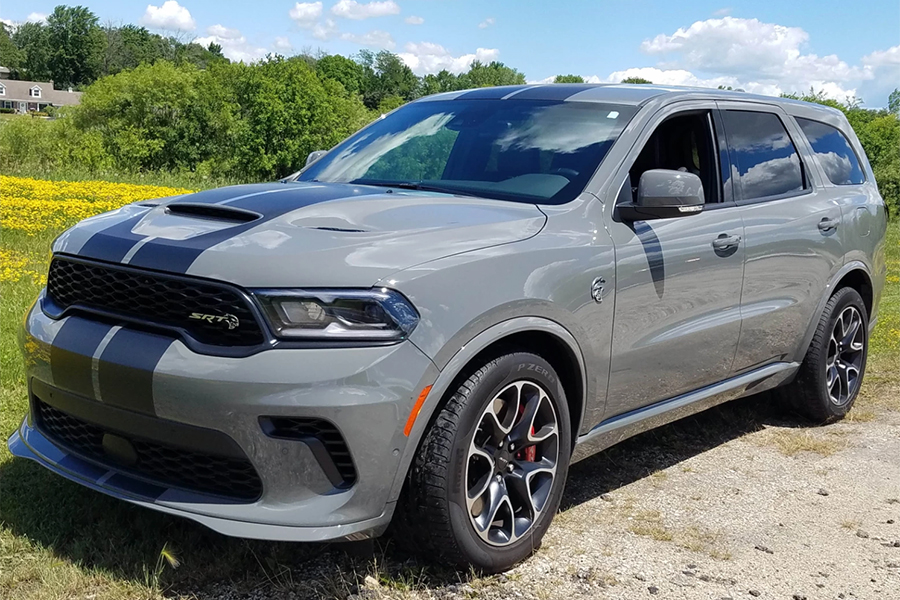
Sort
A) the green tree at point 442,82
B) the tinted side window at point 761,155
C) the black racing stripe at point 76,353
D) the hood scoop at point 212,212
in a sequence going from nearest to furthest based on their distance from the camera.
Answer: the black racing stripe at point 76,353
the hood scoop at point 212,212
the tinted side window at point 761,155
the green tree at point 442,82

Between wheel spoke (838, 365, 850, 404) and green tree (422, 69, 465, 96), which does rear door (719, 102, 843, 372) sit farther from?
green tree (422, 69, 465, 96)

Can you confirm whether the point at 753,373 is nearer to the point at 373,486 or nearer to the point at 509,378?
the point at 509,378

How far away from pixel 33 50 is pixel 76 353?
518ft

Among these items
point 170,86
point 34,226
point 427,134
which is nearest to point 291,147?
point 170,86

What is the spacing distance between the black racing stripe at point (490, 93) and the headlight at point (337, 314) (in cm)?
207

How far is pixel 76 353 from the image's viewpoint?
3098 mm

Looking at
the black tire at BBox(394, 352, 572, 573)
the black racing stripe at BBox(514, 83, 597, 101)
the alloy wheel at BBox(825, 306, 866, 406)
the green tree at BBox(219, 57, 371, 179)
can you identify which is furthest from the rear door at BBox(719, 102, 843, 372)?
the green tree at BBox(219, 57, 371, 179)

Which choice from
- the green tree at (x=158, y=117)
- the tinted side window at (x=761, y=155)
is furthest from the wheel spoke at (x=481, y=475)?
the green tree at (x=158, y=117)

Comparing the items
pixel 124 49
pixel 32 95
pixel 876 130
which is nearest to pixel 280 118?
pixel 876 130

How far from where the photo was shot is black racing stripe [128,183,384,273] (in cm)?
295

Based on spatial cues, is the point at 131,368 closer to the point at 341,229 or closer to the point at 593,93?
the point at 341,229

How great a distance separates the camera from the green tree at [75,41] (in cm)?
13912

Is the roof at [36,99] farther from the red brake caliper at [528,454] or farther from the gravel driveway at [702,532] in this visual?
the red brake caliper at [528,454]

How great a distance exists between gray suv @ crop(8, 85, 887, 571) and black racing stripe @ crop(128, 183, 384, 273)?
0.01m
